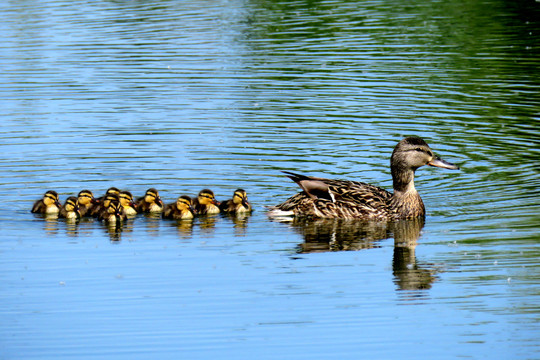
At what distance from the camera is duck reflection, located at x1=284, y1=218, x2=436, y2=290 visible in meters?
9.55

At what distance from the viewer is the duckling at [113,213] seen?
38.4 ft

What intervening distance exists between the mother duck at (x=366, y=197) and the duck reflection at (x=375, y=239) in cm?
10

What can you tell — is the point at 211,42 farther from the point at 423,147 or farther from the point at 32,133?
the point at 423,147

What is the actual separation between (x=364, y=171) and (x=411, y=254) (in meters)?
3.32

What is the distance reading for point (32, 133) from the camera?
1572 cm

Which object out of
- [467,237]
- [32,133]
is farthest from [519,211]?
[32,133]

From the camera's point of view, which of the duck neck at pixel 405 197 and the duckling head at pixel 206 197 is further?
the duckling head at pixel 206 197

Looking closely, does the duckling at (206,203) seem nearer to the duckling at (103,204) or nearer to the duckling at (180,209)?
the duckling at (180,209)

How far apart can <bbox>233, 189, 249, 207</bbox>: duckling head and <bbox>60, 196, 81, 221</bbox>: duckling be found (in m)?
1.69

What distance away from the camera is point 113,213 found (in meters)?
11.7

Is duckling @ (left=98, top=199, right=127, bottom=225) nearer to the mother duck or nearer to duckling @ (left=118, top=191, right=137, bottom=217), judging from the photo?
duckling @ (left=118, top=191, right=137, bottom=217)

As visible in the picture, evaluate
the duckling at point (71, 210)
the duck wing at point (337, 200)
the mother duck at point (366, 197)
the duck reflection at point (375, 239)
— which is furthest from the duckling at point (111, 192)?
the duck reflection at point (375, 239)

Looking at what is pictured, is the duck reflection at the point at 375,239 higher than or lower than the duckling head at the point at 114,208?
lower

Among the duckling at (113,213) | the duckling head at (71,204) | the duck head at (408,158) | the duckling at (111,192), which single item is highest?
the duck head at (408,158)
